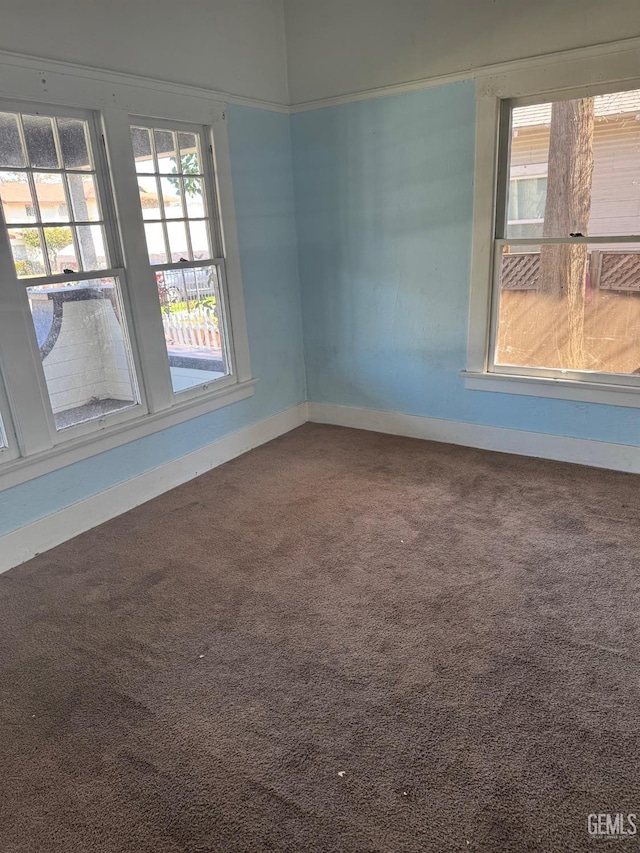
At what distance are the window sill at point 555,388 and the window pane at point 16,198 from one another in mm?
2699

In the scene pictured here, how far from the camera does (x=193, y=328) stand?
3.56 meters

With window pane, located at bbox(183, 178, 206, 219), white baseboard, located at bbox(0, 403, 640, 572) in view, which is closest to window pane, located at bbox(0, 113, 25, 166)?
window pane, located at bbox(183, 178, 206, 219)

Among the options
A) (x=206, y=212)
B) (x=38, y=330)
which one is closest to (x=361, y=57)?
(x=206, y=212)

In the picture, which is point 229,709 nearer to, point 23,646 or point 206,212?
point 23,646

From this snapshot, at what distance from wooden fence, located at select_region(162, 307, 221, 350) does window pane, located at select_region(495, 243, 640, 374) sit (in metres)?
1.87

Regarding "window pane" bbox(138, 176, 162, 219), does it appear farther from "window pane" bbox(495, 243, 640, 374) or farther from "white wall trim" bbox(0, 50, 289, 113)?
"window pane" bbox(495, 243, 640, 374)

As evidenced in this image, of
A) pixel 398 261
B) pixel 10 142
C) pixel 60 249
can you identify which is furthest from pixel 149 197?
pixel 398 261

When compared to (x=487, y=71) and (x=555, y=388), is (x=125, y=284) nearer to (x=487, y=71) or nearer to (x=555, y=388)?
(x=487, y=71)

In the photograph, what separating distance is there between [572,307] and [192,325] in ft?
7.62

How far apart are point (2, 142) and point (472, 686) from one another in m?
2.98

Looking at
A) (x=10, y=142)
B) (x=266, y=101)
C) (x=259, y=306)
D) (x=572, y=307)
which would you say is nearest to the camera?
(x=10, y=142)

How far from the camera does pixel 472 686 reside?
1911 mm

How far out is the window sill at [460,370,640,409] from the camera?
10.9ft

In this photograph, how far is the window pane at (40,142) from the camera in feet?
8.61
